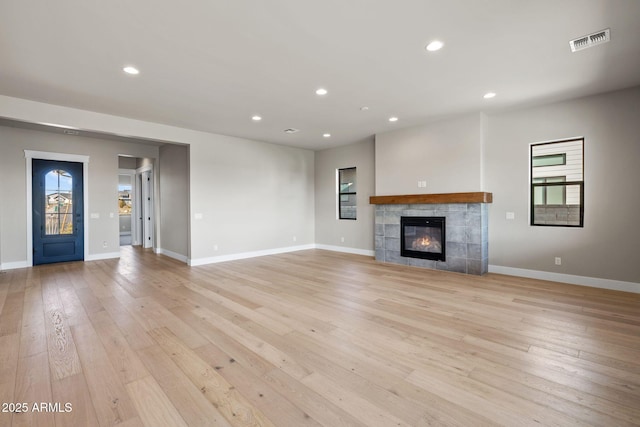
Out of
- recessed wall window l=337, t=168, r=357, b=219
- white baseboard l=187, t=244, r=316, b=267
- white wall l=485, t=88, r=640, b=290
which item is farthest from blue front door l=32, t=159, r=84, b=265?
white wall l=485, t=88, r=640, b=290

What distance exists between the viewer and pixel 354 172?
7.71m

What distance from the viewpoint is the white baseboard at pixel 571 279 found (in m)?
4.15

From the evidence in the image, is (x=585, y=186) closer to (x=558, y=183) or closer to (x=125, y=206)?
(x=558, y=183)

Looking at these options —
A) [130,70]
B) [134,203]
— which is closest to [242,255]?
[130,70]

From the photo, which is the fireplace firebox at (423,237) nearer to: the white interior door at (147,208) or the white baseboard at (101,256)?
the white baseboard at (101,256)

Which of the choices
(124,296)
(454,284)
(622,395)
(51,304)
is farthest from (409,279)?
(51,304)

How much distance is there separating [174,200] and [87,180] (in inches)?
77.9

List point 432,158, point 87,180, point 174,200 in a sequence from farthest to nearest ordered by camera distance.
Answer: point 174,200 → point 87,180 → point 432,158

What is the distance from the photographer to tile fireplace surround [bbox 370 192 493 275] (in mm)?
5117

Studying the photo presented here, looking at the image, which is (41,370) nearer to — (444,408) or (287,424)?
(287,424)

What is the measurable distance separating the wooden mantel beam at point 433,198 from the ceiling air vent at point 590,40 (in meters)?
2.46

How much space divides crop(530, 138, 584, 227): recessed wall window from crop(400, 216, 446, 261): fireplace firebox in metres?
1.51

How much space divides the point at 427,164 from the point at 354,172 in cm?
231

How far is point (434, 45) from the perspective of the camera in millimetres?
2949
